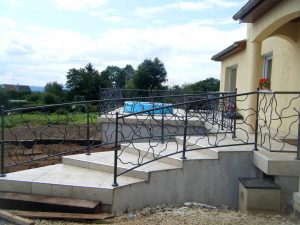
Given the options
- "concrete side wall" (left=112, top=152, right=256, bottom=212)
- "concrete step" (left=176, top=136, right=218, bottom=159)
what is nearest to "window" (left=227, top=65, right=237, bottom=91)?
"concrete step" (left=176, top=136, right=218, bottom=159)

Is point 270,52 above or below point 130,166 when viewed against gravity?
above

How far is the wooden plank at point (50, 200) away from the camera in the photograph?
4609 millimetres

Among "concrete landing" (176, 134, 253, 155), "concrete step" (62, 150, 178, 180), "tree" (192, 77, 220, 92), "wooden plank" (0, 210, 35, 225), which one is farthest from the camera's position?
"tree" (192, 77, 220, 92)

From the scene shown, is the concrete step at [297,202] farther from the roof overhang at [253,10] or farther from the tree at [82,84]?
the tree at [82,84]

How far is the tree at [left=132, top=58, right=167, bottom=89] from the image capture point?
26062 millimetres

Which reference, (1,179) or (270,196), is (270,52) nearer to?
(270,196)

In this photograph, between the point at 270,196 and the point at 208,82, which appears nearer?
the point at 270,196

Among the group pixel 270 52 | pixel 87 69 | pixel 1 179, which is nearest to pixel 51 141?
pixel 1 179

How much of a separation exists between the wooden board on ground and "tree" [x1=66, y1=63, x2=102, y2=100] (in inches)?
1071

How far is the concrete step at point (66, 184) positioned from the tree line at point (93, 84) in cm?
Answer: 1958

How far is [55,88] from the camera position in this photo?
111 ft

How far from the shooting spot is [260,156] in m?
5.14

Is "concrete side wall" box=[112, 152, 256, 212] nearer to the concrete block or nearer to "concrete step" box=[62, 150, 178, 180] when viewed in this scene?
"concrete step" box=[62, 150, 178, 180]

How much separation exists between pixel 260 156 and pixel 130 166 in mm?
1990
